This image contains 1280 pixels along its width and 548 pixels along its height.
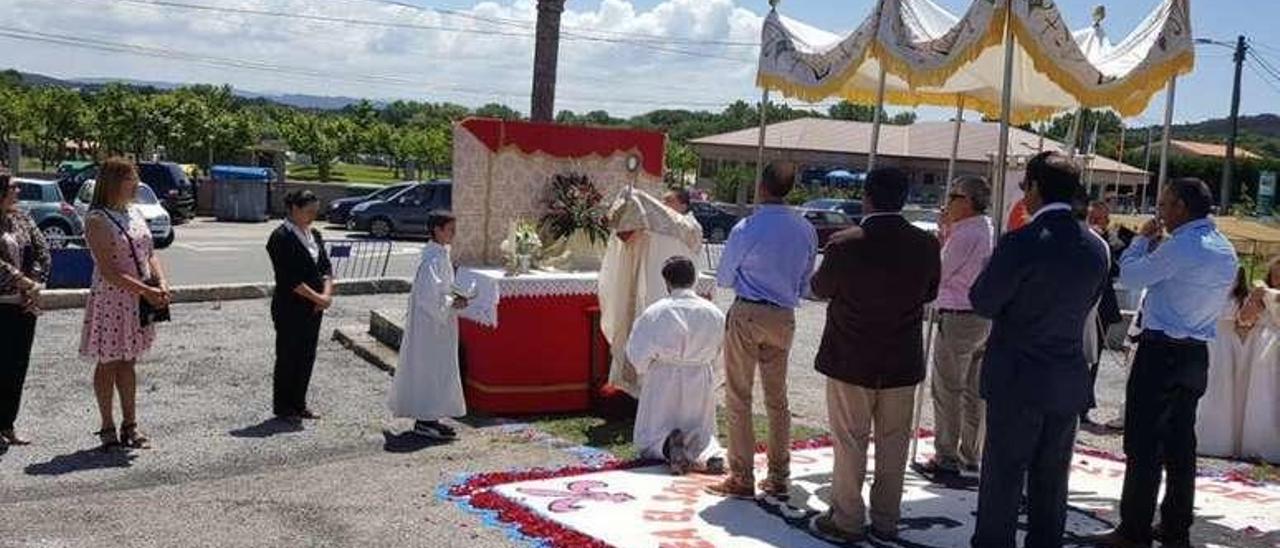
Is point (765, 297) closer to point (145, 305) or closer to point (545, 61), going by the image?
point (145, 305)

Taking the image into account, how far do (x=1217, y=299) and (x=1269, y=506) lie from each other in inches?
80.2

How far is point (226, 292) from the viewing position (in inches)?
564

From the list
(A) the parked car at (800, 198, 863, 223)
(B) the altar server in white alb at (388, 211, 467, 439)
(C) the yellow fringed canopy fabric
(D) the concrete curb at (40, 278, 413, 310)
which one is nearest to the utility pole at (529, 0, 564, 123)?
(D) the concrete curb at (40, 278, 413, 310)

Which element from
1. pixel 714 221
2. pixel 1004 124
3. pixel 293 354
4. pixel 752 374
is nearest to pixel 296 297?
pixel 293 354

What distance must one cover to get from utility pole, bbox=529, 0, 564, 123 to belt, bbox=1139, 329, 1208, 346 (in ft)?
29.3

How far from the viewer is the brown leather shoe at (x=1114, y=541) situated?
6062 millimetres

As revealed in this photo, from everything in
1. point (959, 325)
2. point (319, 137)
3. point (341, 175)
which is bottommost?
point (959, 325)

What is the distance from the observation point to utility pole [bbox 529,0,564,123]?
14.0m

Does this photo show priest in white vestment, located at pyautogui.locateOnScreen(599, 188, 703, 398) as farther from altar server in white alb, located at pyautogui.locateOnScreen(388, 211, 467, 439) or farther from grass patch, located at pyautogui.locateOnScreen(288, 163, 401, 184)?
grass patch, located at pyautogui.locateOnScreen(288, 163, 401, 184)

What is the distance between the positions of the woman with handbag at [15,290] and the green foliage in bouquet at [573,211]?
3947 mm

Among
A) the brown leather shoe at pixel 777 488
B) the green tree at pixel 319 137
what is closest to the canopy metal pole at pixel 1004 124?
the brown leather shoe at pixel 777 488

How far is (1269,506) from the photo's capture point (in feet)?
23.8

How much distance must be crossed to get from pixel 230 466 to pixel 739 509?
309cm

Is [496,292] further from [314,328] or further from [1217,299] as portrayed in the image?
[1217,299]
